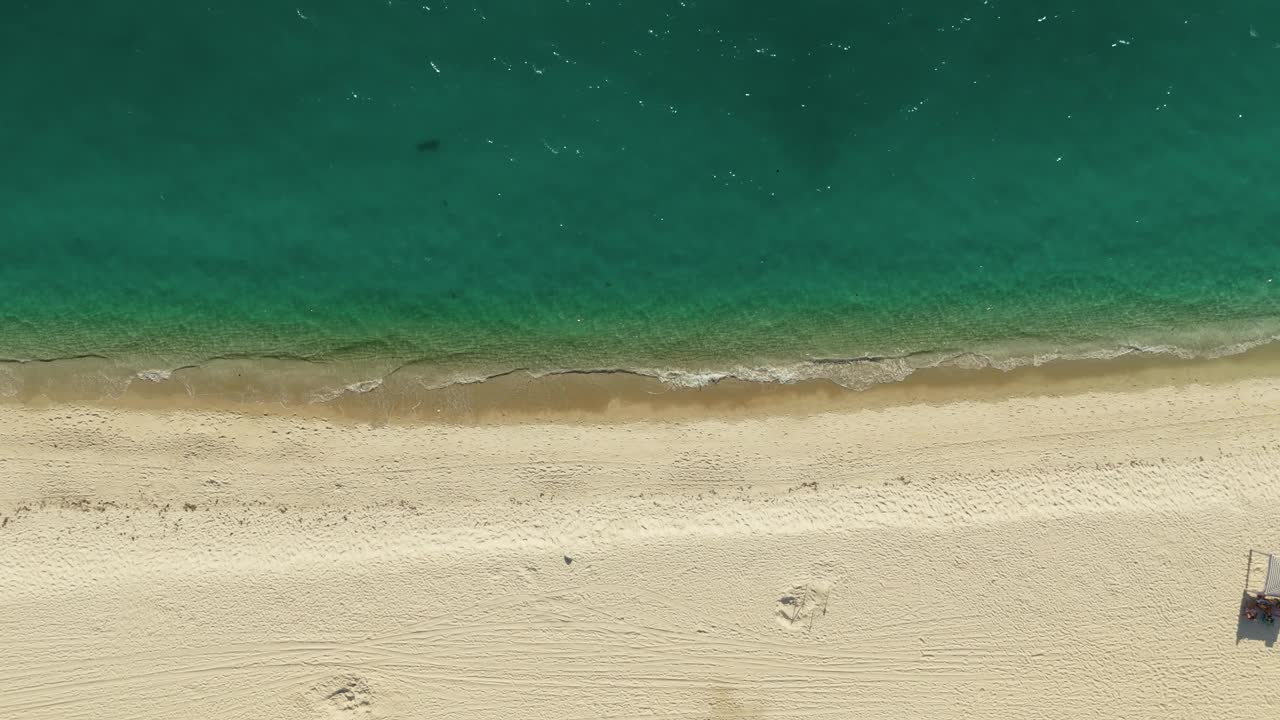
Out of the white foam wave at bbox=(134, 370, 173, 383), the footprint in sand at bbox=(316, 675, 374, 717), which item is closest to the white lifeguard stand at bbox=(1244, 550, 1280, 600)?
the footprint in sand at bbox=(316, 675, 374, 717)

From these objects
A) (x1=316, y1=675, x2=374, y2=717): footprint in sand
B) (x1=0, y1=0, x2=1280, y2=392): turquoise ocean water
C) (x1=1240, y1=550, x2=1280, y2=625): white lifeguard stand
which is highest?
(x1=0, y1=0, x2=1280, y2=392): turquoise ocean water

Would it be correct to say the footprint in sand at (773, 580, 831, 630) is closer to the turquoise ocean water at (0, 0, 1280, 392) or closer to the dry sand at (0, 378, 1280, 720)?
the dry sand at (0, 378, 1280, 720)

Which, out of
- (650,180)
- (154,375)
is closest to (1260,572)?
(650,180)

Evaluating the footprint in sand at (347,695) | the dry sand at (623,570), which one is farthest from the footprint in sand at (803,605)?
the footprint in sand at (347,695)

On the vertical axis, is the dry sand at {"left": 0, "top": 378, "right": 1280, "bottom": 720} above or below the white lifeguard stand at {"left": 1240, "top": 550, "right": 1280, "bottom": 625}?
below

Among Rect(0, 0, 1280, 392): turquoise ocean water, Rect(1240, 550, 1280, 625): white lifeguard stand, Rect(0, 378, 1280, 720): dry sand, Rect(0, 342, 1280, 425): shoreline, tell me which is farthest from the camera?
Rect(0, 0, 1280, 392): turquoise ocean water

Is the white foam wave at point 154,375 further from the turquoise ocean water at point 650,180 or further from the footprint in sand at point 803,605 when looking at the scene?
the footprint in sand at point 803,605

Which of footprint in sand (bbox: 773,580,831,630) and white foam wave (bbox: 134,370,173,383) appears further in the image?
white foam wave (bbox: 134,370,173,383)
